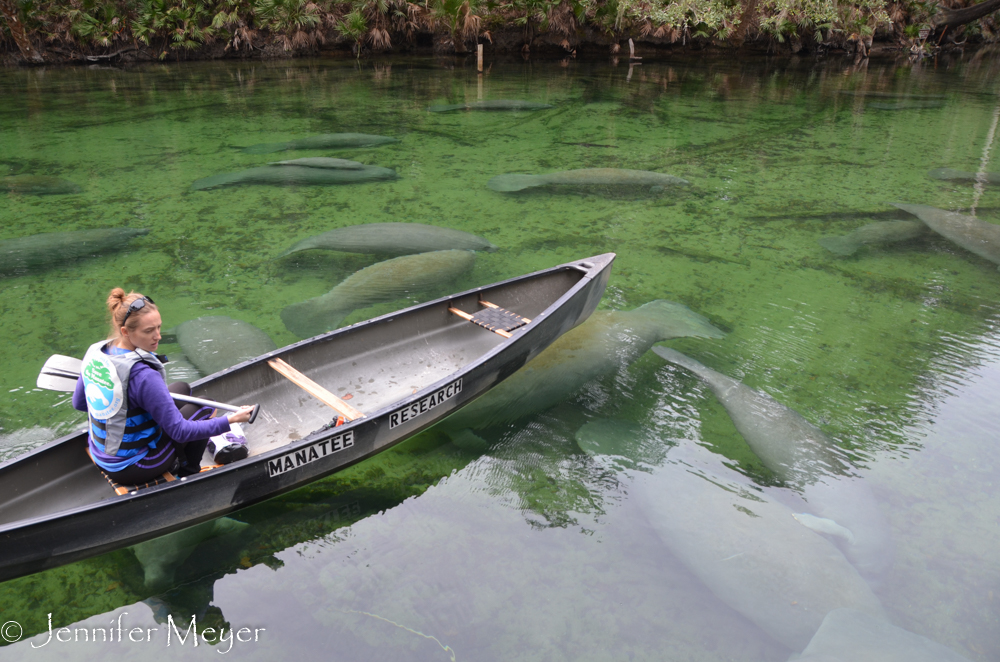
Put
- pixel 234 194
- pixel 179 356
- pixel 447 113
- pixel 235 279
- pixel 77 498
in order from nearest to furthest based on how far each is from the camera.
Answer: pixel 77 498, pixel 179 356, pixel 235 279, pixel 234 194, pixel 447 113

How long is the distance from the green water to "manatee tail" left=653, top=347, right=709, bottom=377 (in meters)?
0.11

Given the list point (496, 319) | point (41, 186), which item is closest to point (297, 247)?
point (496, 319)

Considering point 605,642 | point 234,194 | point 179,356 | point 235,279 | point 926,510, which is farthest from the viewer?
point 234,194

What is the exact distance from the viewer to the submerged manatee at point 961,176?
9016 mm

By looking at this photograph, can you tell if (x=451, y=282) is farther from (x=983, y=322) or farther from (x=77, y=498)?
(x=983, y=322)

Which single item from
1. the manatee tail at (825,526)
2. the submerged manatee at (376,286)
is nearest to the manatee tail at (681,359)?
the manatee tail at (825,526)

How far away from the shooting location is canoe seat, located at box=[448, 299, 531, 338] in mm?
4461

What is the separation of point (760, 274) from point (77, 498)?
561 centimetres

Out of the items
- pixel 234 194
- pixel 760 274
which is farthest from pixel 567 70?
pixel 760 274

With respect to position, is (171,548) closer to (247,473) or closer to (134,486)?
(134,486)

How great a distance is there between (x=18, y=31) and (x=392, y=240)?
18.5 meters

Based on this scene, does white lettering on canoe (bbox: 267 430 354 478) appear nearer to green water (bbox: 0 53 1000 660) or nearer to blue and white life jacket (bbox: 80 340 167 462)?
green water (bbox: 0 53 1000 660)

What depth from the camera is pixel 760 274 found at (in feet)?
20.5

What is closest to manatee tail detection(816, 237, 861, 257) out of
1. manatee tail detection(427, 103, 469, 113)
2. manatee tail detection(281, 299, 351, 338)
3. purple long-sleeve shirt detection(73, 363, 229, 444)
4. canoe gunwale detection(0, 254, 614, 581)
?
canoe gunwale detection(0, 254, 614, 581)
